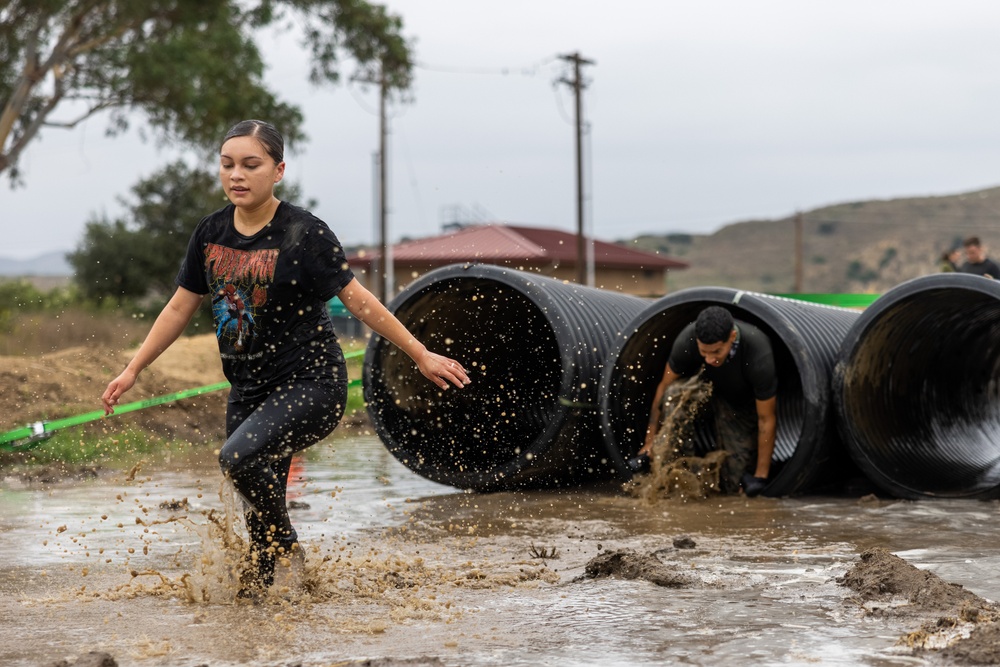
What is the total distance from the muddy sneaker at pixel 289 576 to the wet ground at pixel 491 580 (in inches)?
2.3

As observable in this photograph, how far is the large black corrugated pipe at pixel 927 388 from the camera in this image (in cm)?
877

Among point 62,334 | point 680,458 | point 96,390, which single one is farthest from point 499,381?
point 62,334

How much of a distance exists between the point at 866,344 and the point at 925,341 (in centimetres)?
160

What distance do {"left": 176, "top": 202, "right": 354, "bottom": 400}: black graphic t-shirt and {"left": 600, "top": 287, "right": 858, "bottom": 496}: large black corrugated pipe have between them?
13.5ft

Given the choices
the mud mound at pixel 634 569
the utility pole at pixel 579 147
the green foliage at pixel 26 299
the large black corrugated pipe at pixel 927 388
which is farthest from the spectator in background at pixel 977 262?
the utility pole at pixel 579 147

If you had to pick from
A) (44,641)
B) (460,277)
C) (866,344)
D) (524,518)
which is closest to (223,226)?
(44,641)

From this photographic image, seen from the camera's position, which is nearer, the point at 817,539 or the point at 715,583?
the point at 715,583

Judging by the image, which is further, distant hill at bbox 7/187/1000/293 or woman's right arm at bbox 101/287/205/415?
distant hill at bbox 7/187/1000/293

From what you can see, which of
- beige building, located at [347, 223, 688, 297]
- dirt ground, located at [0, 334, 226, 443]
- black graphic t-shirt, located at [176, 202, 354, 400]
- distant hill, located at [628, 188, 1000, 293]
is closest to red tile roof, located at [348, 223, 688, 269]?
beige building, located at [347, 223, 688, 297]

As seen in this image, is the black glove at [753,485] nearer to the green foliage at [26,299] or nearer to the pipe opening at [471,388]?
the pipe opening at [471,388]

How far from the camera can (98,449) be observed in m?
11.3

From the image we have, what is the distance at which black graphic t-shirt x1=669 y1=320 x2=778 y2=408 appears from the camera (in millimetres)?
8773

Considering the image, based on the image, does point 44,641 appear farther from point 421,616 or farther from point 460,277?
point 460,277

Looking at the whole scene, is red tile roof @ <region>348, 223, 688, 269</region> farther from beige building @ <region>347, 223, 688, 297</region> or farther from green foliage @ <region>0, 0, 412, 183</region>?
green foliage @ <region>0, 0, 412, 183</region>
